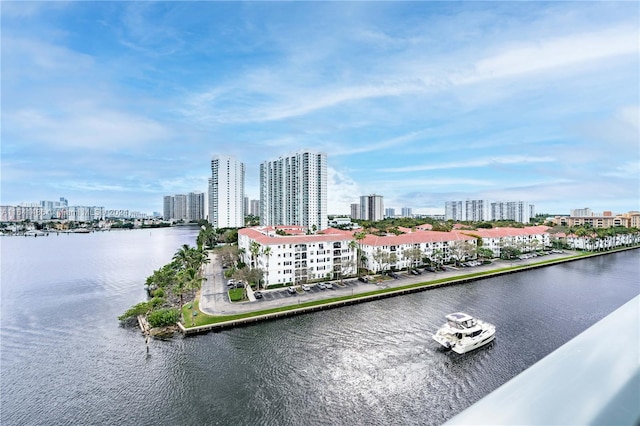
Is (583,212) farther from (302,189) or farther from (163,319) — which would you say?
(163,319)

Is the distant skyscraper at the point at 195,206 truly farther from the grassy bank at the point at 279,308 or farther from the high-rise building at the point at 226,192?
the grassy bank at the point at 279,308

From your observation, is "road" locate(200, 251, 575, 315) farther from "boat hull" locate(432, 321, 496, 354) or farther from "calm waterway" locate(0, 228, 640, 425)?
"boat hull" locate(432, 321, 496, 354)

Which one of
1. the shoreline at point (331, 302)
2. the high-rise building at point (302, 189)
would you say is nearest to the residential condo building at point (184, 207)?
the high-rise building at point (302, 189)

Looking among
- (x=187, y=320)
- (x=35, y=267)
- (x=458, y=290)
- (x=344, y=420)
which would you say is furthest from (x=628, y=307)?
Result: (x=35, y=267)

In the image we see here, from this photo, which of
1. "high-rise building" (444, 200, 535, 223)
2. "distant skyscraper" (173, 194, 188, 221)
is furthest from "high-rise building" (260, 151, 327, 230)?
"distant skyscraper" (173, 194, 188, 221)

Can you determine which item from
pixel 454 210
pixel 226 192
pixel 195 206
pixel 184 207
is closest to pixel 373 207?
pixel 454 210

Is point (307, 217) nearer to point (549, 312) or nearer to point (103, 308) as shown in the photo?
point (103, 308)

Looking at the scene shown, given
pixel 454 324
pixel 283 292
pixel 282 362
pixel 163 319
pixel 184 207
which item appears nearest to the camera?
pixel 282 362
